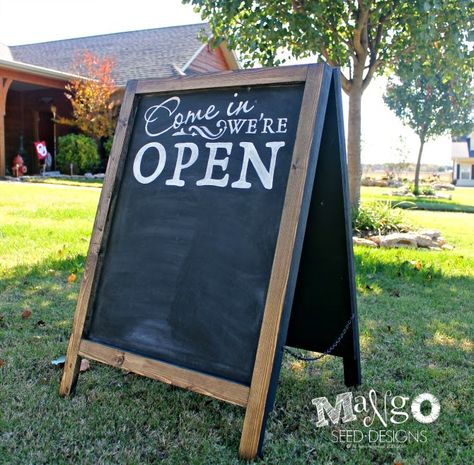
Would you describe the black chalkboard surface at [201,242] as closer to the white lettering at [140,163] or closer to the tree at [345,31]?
the white lettering at [140,163]

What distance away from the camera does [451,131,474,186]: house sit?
151 ft

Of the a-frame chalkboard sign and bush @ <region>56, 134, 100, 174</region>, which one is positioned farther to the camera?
bush @ <region>56, 134, 100, 174</region>

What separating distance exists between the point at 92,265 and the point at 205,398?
86cm

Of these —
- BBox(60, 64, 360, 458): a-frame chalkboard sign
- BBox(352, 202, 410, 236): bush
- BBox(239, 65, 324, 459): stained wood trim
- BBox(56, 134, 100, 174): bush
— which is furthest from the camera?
BBox(56, 134, 100, 174): bush

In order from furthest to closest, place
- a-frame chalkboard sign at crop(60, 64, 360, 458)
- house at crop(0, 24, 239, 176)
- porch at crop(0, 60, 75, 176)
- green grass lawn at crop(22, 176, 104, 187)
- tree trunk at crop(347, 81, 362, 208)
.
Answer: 1. porch at crop(0, 60, 75, 176)
2. house at crop(0, 24, 239, 176)
3. green grass lawn at crop(22, 176, 104, 187)
4. tree trunk at crop(347, 81, 362, 208)
5. a-frame chalkboard sign at crop(60, 64, 360, 458)

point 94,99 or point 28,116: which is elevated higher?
point 94,99

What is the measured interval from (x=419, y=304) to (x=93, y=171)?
53.3ft

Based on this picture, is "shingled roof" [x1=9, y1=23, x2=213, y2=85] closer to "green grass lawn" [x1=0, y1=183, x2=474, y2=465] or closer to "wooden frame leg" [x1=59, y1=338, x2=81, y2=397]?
"green grass lawn" [x1=0, y1=183, x2=474, y2=465]

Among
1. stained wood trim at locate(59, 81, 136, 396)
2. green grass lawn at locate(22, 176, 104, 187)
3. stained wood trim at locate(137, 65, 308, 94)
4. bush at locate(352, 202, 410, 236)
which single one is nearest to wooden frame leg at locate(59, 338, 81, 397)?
stained wood trim at locate(59, 81, 136, 396)

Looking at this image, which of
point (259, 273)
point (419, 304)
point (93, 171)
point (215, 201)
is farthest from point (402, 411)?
point (93, 171)

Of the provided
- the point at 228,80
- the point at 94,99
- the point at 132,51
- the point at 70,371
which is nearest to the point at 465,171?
the point at 132,51

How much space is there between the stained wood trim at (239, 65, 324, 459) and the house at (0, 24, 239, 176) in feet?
55.0

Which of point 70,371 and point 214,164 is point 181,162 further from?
point 70,371

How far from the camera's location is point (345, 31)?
25.7ft
